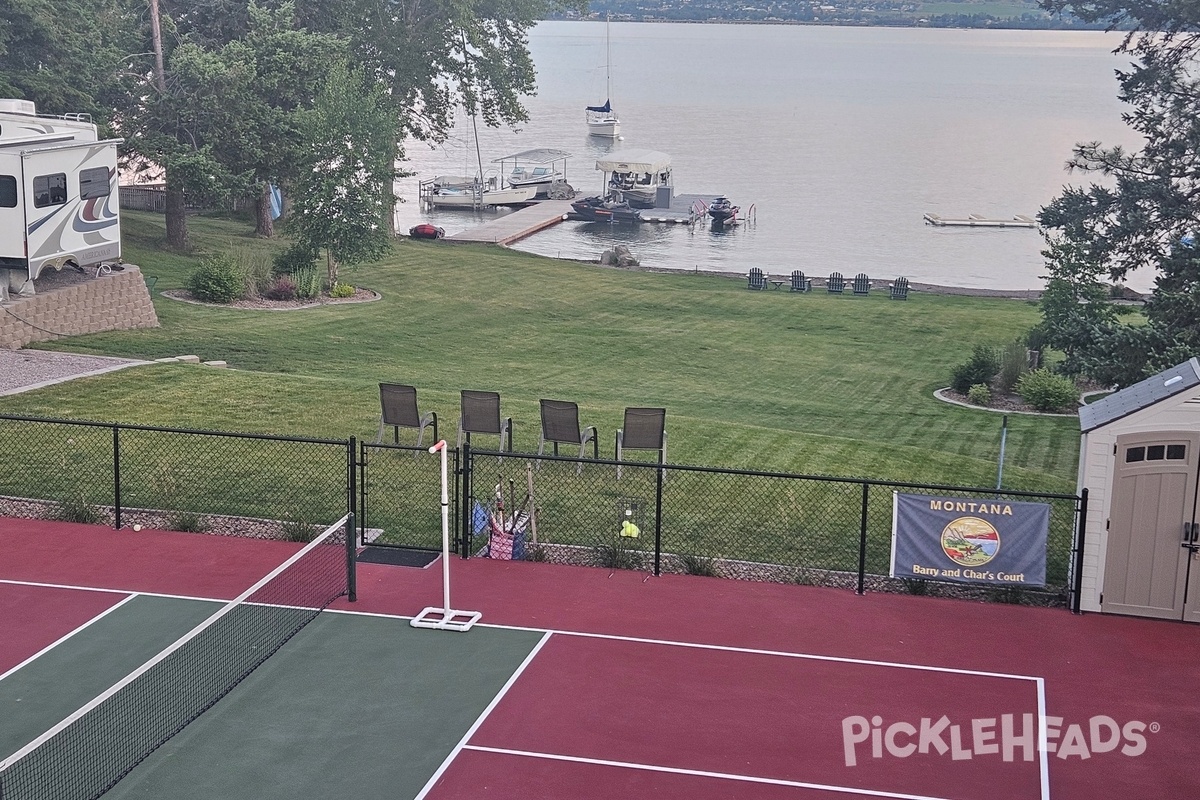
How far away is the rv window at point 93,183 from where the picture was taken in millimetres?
31516

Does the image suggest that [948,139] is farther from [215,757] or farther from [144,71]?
[215,757]

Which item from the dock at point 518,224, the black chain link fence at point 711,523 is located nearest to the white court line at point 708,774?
the black chain link fence at point 711,523

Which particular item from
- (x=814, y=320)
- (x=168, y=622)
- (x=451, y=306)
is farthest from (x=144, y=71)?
(x=168, y=622)

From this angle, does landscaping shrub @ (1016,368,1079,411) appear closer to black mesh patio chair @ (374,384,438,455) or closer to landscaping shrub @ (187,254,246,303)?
black mesh patio chair @ (374,384,438,455)

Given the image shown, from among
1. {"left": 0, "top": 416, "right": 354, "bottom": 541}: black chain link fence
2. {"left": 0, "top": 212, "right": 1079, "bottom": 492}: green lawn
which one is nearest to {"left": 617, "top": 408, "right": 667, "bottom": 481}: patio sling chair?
{"left": 0, "top": 212, "right": 1079, "bottom": 492}: green lawn

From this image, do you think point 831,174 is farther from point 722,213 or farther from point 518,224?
point 518,224

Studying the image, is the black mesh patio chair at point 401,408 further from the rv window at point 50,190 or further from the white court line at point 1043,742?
the rv window at point 50,190

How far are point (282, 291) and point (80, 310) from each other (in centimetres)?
873

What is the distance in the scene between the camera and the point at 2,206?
29547 millimetres

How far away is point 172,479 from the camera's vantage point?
814 inches

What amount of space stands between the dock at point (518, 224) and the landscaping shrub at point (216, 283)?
27371mm

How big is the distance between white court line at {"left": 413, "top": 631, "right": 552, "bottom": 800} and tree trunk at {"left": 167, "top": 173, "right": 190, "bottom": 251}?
33.7m

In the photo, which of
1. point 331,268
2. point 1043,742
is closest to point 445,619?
point 1043,742

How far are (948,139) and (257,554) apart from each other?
477ft
